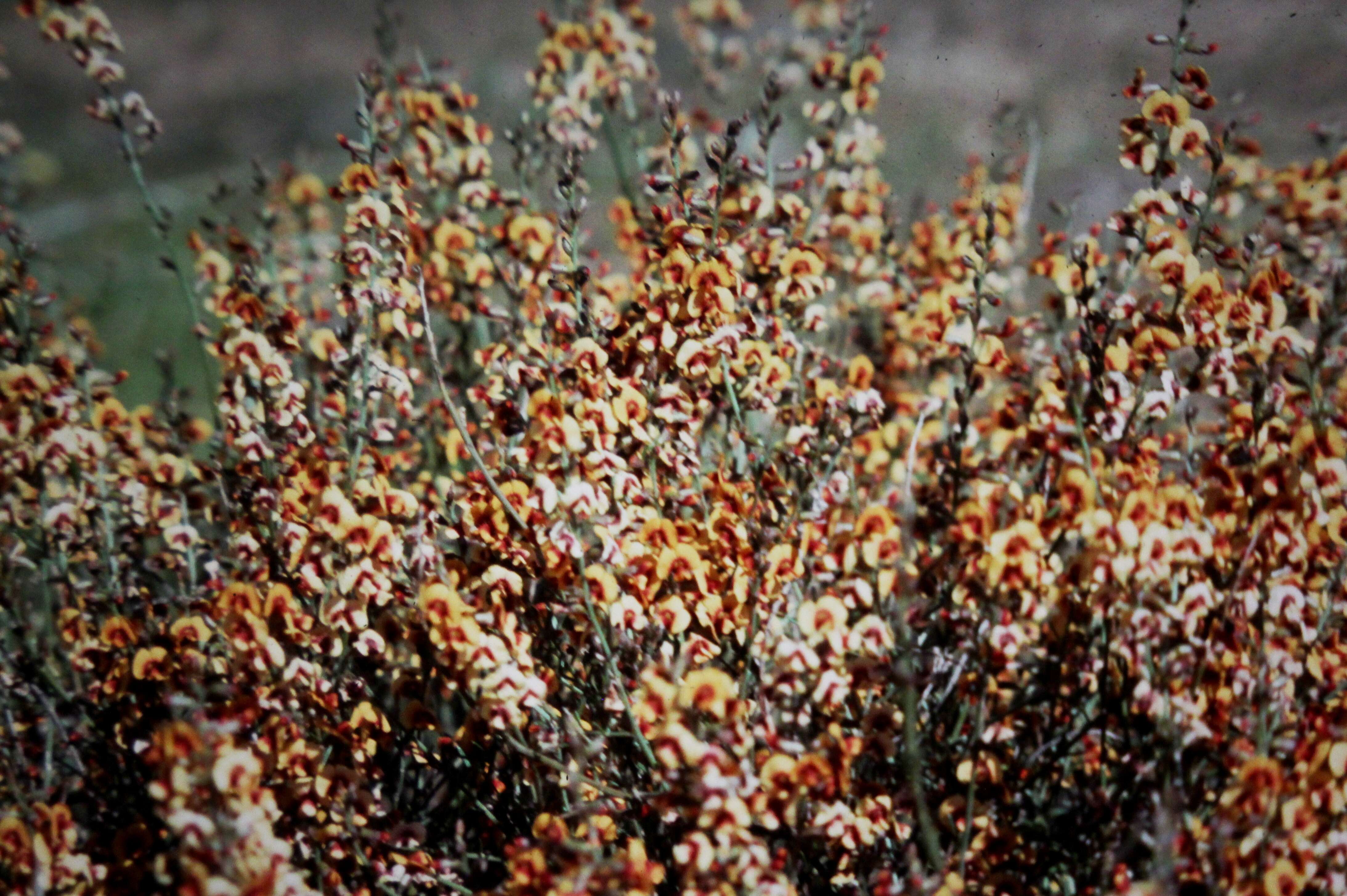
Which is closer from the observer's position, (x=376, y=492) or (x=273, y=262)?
(x=376, y=492)

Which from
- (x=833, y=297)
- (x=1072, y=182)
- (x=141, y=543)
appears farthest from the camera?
(x=1072, y=182)

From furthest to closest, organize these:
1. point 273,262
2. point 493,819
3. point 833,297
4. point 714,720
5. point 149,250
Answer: point 149,250 → point 833,297 → point 273,262 → point 493,819 → point 714,720

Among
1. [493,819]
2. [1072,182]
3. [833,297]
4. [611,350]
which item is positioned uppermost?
[1072,182]

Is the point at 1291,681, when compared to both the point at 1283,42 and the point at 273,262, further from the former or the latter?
the point at 1283,42

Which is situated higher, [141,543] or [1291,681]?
[141,543]

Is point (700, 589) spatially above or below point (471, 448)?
below

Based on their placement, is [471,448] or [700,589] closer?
[471,448]

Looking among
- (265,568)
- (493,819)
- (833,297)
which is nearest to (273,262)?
(265,568)
